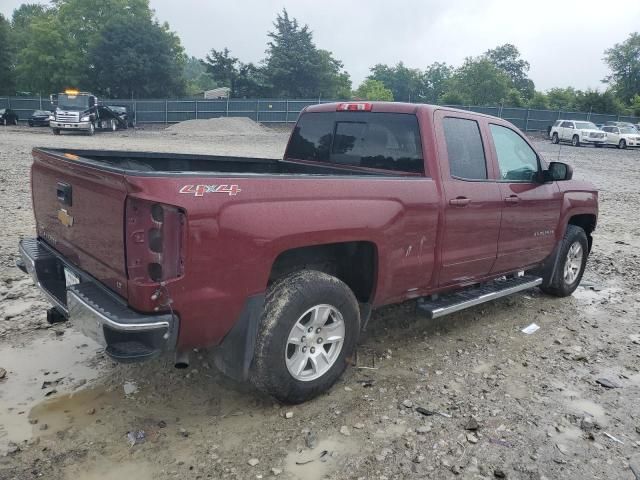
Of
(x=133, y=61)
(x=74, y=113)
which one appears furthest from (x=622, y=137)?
(x=133, y=61)

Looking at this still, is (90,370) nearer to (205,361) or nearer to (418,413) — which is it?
(205,361)

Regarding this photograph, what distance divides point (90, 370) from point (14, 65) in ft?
213

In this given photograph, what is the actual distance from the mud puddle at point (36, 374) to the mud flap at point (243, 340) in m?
1.20

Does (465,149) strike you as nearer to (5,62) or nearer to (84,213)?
(84,213)

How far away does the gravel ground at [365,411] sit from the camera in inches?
116

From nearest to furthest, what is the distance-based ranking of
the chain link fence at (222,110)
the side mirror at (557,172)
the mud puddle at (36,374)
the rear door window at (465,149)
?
the mud puddle at (36,374) < the rear door window at (465,149) < the side mirror at (557,172) < the chain link fence at (222,110)

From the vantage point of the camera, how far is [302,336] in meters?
3.46

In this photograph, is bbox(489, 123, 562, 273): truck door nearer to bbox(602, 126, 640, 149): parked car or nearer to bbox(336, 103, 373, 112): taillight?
bbox(336, 103, 373, 112): taillight

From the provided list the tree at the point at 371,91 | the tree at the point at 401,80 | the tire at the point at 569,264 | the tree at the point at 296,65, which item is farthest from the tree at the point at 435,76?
the tire at the point at 569,264

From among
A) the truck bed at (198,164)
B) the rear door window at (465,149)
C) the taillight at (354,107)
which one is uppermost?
the taillight at (354,107)

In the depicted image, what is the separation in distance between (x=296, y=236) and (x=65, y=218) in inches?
58.9

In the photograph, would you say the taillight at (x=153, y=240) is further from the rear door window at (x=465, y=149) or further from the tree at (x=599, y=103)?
the tree at (x=599, y=103)

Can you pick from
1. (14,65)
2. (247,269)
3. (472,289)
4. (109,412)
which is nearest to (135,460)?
(109,412)

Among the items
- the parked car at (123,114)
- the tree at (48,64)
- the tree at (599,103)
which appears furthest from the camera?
the tree at (48,64)
